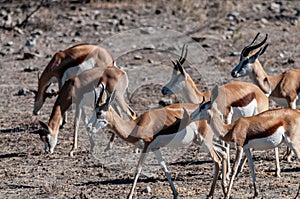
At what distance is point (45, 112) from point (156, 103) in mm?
1965

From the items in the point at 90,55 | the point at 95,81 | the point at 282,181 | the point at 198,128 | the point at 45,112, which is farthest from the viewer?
the point at 45,112

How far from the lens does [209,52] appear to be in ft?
61.1

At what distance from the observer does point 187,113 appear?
8930mm

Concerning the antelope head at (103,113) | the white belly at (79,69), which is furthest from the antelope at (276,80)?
the antelope head at (103,113)

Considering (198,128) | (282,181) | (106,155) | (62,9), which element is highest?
(198,128)

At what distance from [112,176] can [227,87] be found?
6.36ft

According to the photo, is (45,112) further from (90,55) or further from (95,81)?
(95,81)

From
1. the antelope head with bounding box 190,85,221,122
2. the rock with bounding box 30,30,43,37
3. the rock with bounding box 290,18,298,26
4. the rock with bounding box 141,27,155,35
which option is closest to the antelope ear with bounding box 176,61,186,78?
the antelope head with bounding box 190,85,221,122

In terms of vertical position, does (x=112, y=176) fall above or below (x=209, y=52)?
above

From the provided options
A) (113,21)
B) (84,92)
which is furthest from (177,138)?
(113,21)

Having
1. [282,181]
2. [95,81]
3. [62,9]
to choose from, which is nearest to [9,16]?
[62,9]

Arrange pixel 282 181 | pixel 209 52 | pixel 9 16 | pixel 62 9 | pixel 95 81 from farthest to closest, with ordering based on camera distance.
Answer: pixel 62 9 → pixel 9 16 → pixel 209 52 → pixel 95 81 → pixel 282 181

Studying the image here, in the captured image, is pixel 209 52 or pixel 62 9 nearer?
pixel 209 52

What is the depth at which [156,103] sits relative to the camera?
1413 cm
